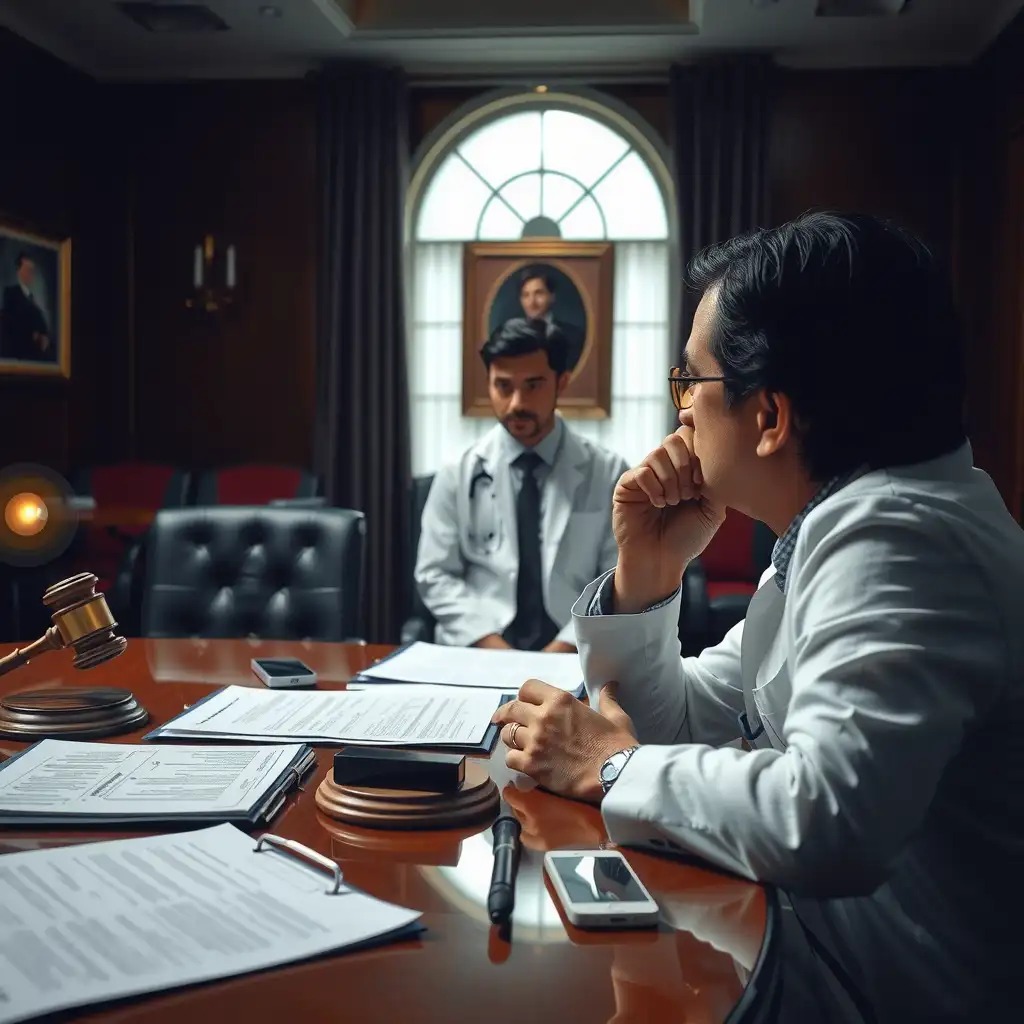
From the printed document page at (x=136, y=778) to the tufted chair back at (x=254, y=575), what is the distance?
1.02 m

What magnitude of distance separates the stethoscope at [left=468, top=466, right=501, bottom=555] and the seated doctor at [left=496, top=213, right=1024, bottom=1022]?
73.1 inches

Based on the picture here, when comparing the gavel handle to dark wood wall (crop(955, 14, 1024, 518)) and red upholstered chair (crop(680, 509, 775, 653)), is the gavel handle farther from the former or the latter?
dark wood wall (crop(955, 14, 1024, 518))

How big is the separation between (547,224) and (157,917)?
4.71m

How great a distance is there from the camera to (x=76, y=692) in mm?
1289

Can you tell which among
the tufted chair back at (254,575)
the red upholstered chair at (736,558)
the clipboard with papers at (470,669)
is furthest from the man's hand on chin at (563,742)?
the red upholstered chair at (736,558)

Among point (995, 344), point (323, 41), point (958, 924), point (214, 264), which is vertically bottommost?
point (958, 924)

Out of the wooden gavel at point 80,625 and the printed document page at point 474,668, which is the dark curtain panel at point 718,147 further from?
the wooden gavel at point 80,625

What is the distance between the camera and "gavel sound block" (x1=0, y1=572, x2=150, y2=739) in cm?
111

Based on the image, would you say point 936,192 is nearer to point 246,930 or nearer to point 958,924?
point 958,924

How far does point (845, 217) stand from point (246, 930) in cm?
78

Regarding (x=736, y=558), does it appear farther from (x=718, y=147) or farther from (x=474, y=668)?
(x=474, y=668)

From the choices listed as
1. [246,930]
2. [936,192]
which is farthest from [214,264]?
[246,930]

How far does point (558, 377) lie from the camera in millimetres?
3064

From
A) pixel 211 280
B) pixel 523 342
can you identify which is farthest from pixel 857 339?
pixel 211 280
